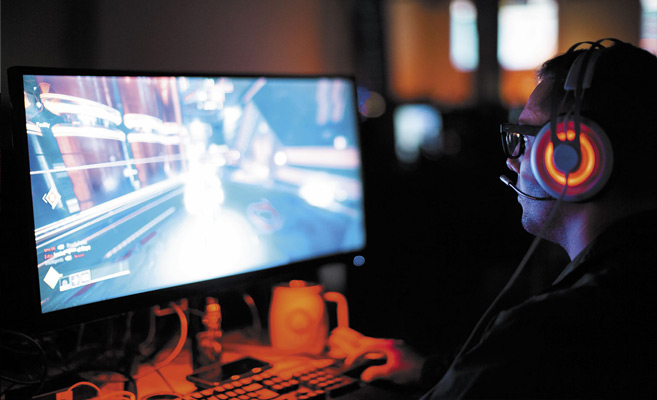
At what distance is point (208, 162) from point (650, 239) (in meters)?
0.82

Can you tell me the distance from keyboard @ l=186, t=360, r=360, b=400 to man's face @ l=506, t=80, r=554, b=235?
44 centimetres

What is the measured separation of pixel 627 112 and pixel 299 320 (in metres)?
0.79

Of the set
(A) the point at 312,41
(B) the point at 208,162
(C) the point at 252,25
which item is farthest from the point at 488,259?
(B) the point at 208,162

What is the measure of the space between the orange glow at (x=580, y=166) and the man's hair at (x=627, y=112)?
32mm

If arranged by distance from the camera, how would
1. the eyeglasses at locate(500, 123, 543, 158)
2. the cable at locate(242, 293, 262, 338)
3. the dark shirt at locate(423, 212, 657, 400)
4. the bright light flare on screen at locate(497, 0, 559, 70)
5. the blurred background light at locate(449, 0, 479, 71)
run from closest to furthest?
Answer: the dark shirt at locate(423, 212, 657, 400)
the eyeglasses at locate(500, 123, 543, 158)
the cable at locate(242, 293, 262, 338)
the bright light flare on screen at locate(497, 0, 559, 70)
the blurred background light at locate(449, 0, 479, 71)

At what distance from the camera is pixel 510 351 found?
2.70 ft

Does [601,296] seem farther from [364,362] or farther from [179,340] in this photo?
[179,340]

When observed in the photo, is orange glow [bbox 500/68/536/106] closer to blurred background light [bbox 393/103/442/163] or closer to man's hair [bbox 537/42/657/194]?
blurred background light [bbox 393/103/442/163]

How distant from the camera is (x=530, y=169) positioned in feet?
3.66

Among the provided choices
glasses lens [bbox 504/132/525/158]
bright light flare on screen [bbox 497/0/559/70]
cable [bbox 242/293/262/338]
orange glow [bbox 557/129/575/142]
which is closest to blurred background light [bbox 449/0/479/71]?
bright light flare on screen [bbox 497/0/559/70]

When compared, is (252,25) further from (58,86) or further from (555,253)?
(555,253)

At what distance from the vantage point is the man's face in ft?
3.56

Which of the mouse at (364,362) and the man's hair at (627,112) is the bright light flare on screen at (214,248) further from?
the man's hair at (627,112)

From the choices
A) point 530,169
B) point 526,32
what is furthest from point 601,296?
point 526,32
